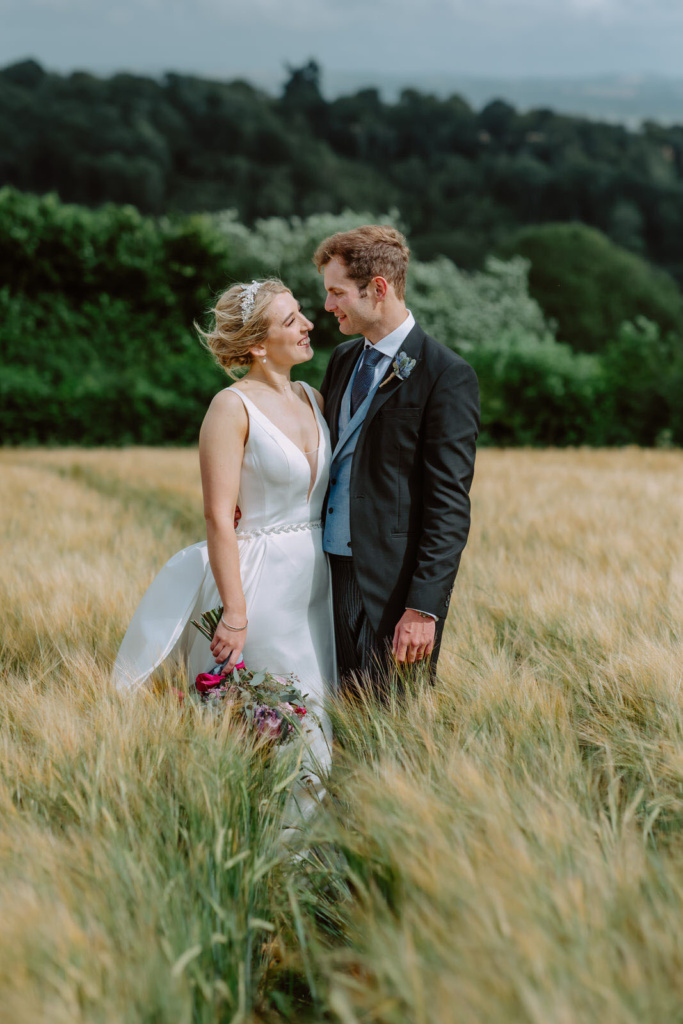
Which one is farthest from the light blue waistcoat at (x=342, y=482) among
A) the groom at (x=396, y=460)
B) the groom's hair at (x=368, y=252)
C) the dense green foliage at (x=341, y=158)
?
the dense green foliage at (x=341, y=158)

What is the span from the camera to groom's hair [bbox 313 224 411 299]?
253 cm

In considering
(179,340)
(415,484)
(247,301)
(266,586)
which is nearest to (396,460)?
(415,484)

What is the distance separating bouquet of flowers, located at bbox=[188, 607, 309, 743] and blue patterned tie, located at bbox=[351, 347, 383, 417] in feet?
2.76

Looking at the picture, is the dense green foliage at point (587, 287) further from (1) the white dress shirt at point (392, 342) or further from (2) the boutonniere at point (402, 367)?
(2) the boutonniere at point (402, 367)

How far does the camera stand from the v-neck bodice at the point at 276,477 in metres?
2.55

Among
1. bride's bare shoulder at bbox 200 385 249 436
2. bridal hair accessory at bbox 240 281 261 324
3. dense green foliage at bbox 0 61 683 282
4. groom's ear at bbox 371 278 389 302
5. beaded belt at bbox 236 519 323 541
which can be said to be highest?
dense green foliage at bbox 0 61 683 282

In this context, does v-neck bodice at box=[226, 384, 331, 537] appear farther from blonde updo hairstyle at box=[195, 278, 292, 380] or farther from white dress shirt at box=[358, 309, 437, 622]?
white dress shirt at box=[358, 309, 437, 622]

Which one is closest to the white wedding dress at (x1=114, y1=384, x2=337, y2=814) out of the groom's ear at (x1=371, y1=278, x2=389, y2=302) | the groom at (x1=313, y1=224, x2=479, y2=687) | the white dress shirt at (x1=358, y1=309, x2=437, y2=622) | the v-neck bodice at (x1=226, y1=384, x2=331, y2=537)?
the v-neck bodice at (x1=226, y1=384, x2=331, y2=537)

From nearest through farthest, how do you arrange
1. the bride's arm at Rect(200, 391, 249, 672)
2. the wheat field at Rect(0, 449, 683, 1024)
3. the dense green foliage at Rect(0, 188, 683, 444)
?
the wheat field at Rect(0, 449, 683, 1024)
the bride's arm at Rect(200, 391, 249, 672)
the dense green foliage at Rect(0, 188, 683, 444)

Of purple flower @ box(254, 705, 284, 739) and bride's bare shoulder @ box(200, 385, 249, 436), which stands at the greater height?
bride's bare shoulder @ box(200, 385, 249, 436)

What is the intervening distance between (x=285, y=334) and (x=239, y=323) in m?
0.15

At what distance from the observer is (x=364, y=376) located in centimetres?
271

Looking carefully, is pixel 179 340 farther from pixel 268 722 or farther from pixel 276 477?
pixel 268 722

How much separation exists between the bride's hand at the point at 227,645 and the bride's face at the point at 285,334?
897 mm
